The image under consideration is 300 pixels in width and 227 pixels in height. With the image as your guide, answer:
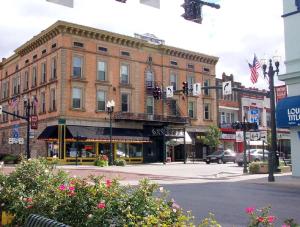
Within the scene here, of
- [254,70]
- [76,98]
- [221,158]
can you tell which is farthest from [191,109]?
[254,70]

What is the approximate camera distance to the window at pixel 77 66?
144 ft

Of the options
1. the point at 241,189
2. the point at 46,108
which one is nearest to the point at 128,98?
the point at 46,108

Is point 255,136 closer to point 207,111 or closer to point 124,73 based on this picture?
point 124,73

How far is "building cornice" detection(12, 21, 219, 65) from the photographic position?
4350 centimetres

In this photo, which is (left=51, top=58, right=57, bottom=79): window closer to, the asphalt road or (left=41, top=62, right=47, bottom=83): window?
(left=41, top=62, right=47, bottom=83): window

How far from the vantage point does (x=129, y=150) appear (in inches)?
1871

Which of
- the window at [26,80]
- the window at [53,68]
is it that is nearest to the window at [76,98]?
the window at [53,68]

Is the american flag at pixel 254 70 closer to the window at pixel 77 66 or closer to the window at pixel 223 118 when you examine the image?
the window at pixel 77 66

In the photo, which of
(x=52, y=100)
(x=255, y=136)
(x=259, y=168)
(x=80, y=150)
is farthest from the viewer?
(x=52, y=100)

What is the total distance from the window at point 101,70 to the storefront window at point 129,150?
7.39m

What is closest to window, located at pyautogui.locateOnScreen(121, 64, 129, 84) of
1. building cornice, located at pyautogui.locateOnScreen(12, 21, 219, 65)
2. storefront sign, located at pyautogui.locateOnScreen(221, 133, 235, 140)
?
building cornice, located at pyautogui.locateOnScreen(12, 21, 219, 65)

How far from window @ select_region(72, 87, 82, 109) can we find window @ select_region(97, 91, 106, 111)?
2259 millimetres

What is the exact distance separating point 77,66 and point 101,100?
4460 millimetres

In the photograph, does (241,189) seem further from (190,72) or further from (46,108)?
(190,72)
